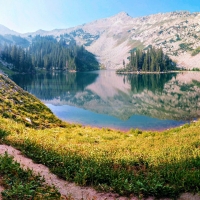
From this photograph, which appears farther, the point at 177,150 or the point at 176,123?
the point at 176,123

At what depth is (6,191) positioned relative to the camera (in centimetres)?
767

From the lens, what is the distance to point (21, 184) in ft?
27.5

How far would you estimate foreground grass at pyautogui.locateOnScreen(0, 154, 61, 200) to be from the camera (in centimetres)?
762

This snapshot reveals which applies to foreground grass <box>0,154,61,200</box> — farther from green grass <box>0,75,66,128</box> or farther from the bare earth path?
green grass <box>0,75,66,128</box>

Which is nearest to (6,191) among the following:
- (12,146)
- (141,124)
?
(12,146)

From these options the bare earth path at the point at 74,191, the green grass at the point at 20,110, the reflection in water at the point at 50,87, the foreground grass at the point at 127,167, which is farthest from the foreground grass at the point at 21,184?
the reflection in water at the point at 50,87

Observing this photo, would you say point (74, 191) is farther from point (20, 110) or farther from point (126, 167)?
point (20, 110)

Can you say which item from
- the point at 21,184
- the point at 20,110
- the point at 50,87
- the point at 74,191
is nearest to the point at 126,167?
the point at 74,191

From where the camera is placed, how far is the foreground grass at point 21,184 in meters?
7.62

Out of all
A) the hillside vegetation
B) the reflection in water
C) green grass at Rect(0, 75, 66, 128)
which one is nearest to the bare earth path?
the hillside vegetation

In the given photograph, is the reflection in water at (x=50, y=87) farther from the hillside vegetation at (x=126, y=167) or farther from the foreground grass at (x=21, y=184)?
the foreground grass at (x=21, y=184)

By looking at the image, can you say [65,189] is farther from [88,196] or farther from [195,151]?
[195,151]

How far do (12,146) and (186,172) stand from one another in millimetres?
10359

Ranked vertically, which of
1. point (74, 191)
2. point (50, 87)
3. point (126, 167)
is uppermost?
point (50, 87)
